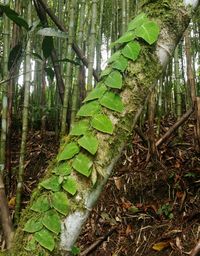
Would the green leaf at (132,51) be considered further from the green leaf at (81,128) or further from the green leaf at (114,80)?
the green leaf at (81,128)

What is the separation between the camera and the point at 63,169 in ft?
2.87

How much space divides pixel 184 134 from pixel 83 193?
2209 millimetres

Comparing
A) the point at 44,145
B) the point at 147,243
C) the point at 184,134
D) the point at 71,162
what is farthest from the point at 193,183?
the point at 71,162

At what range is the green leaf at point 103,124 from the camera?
0.87 m

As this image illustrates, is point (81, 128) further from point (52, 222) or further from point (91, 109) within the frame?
point (52, 222)

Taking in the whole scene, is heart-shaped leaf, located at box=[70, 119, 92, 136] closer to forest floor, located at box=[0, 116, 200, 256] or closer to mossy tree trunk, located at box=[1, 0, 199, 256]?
mossy tree trunk, located at box=[1, 0, 199, 256]

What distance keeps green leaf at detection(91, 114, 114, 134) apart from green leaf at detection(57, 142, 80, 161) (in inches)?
2.6

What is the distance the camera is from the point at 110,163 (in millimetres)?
881

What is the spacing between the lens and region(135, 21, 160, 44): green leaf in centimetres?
91

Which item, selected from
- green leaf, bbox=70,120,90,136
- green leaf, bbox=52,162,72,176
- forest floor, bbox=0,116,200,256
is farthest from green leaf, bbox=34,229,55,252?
forest floor, bbox=0,116,200,256

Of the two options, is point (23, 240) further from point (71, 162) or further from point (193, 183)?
point (193, 183)

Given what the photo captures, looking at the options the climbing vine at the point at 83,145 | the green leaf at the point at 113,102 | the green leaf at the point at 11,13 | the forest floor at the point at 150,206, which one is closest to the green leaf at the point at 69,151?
the climbing vine at the point at 83,145

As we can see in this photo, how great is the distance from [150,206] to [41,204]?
4.97 feet

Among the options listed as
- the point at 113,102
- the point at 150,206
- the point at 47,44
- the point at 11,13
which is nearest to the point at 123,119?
the point at 113,102
